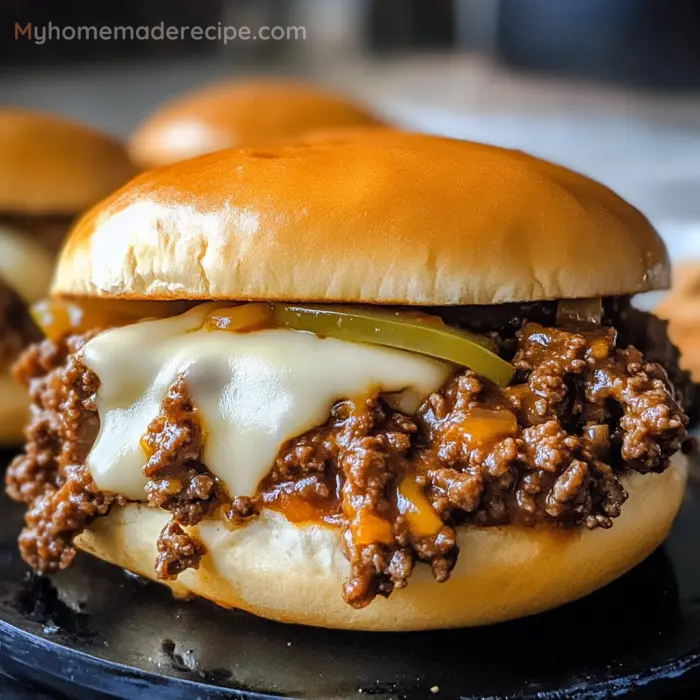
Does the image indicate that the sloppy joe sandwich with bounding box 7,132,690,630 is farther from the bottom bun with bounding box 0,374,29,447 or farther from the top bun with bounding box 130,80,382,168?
the top bun with bounding box 130,80,382,168

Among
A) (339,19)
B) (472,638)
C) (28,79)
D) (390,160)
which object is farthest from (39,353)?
(339,19)

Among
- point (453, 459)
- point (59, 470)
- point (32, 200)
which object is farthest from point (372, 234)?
point (32, 200)

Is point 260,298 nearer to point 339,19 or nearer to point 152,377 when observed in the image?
point 152,377

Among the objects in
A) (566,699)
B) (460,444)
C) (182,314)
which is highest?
(182,314)

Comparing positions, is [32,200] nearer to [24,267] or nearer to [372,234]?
[24,267]

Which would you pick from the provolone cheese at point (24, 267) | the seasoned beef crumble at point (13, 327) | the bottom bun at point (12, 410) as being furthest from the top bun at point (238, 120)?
the bottom bun at point (12, 410)

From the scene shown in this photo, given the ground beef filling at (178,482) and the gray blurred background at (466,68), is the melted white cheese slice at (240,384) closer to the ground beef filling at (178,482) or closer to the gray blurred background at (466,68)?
the ground beef filling at (178,482)

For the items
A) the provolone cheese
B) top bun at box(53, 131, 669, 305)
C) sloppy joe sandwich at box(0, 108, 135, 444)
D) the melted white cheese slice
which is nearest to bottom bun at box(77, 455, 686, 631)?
the melted white cheese slice
